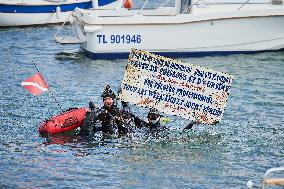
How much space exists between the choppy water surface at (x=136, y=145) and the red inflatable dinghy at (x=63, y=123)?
222mm

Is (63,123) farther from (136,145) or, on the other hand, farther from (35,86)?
(136,145)

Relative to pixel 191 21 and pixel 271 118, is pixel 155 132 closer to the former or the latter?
pixel 271 118

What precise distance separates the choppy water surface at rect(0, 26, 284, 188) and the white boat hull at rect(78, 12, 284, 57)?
1.38 meters

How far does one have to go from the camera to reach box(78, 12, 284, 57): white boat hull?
2914cm

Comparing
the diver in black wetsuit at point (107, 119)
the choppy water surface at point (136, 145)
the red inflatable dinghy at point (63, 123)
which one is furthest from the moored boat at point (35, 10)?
the diver in black wetsuit at point (107, 119)

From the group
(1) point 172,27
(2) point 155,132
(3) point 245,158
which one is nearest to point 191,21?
(1) point 172,27

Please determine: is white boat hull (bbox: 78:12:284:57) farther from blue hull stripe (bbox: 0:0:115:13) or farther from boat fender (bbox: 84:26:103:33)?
blue hull stripe (bbox: 0:0:115:13)

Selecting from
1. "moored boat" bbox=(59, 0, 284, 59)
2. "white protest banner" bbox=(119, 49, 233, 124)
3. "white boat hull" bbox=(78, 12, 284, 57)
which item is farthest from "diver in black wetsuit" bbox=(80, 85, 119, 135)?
"white boat hull" bbox=(78, 12, 284, 57)

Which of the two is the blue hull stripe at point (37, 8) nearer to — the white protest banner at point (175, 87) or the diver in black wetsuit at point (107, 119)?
the white protest banner at point (175, 87)

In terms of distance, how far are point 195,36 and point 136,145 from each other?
10420mm

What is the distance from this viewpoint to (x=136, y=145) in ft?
65.2

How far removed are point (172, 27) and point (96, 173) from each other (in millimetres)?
12075

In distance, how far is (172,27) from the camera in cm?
2914

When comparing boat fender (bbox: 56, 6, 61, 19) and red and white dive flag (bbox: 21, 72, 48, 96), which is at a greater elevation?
red and white dive flag (bbox: 21, 72, 48, 96)
